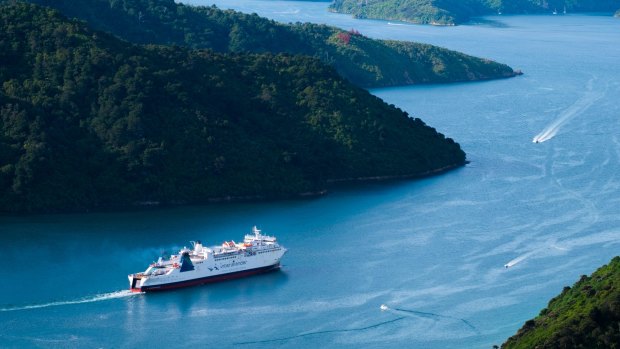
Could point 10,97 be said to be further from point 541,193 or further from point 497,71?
point 497,71

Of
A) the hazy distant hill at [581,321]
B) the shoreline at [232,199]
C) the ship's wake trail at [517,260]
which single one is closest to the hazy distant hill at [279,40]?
the shoreline at [232,199]

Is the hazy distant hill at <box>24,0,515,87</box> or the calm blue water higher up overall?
the hazy distant hill at <box>24,0,515,87</box>

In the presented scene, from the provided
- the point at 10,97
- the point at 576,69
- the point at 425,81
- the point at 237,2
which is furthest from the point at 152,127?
the point at 237,2

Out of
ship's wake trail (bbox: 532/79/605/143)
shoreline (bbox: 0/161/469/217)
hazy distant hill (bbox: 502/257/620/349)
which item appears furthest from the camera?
ship's wake trail (bbox: 532/79/605/143)

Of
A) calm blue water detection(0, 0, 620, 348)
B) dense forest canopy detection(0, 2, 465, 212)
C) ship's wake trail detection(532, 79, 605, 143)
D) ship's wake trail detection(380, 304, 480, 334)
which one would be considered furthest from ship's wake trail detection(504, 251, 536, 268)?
ship's wake trail detection(532, 79, 605, 143)

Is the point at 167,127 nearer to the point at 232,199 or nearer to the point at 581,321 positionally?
the point at 232,199

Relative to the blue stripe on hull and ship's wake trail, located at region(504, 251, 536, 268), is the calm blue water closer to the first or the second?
ship's wake trail, located at region(504, 251, 536, 268)

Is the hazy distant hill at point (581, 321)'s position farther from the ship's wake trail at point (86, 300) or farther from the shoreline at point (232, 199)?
the shoreline at point (232, 199)
